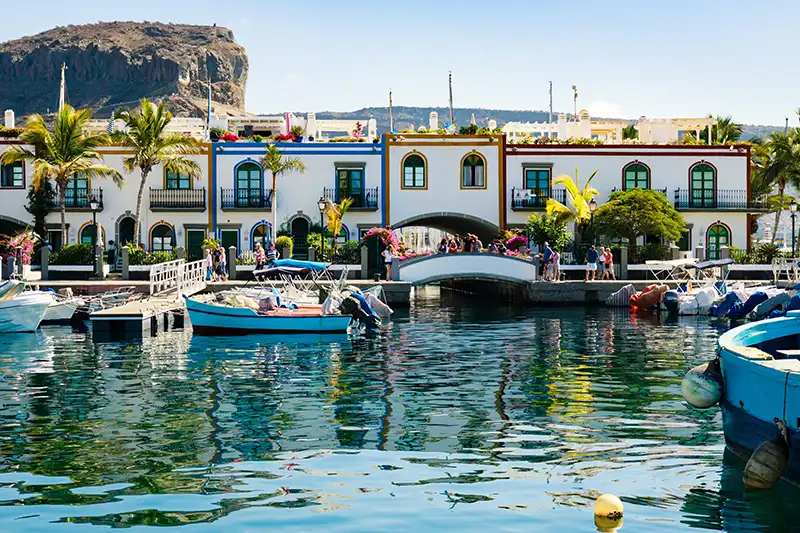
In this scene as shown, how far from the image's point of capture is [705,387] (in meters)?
13.3

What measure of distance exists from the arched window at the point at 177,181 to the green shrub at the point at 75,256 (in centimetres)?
684

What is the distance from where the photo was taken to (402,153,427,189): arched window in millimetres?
52250

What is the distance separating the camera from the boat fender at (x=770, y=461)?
454 inches

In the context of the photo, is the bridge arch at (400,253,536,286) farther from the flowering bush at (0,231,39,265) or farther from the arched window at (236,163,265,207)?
the flowering bush at (0,231,39,265)

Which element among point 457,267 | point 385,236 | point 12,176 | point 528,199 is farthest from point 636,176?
point 12,176

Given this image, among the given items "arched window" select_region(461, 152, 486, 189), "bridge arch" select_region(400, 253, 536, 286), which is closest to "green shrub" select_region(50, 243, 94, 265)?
"bridge arch" select_region(400, 253, 536, 286)

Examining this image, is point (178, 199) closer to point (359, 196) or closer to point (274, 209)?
point (274, 209)

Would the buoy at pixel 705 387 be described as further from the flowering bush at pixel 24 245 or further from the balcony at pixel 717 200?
the balcony at pixel 717 200

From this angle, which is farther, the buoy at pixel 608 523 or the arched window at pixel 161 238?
the arched window at pixel 161 238

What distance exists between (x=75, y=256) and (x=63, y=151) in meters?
4.70

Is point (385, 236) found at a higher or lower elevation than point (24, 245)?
higher

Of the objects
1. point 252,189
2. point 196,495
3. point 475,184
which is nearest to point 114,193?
point 252,189

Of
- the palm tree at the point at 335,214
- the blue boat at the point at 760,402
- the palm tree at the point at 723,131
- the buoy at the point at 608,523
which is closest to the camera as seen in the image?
the buoy at the point at 608,523

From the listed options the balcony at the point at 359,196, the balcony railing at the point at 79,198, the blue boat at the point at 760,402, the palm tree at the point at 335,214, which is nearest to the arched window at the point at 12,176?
the balcony railing at the point at 79,198
